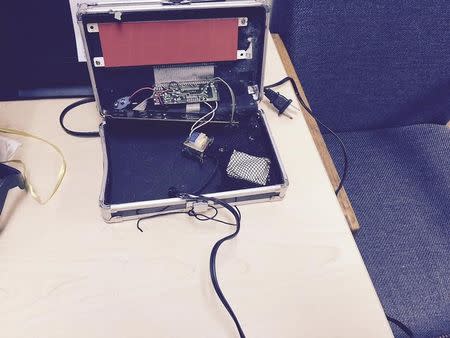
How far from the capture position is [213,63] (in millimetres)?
822

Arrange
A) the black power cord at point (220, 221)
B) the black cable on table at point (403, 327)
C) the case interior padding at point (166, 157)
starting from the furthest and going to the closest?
the black cable on table at point (403, 327) < the case interior padding at point (166, 157) < the black power cord at point (220, 221)

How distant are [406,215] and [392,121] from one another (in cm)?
30

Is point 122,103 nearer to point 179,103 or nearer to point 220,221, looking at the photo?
point 179,103

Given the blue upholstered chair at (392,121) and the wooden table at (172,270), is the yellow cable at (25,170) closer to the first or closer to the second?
the wooden table at (172,270)

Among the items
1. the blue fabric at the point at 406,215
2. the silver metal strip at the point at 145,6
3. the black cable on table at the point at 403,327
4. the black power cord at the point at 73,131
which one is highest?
the silver metal strip at the point at 145,6

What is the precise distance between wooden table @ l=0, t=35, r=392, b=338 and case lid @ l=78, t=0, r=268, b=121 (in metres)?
0.15

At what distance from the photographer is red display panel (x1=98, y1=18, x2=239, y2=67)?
0.74 m

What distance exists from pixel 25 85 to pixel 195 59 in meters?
0.37

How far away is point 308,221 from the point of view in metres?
0.75

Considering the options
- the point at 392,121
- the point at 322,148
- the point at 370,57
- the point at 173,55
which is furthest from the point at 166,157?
the point at 392,121

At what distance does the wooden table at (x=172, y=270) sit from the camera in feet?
2.10

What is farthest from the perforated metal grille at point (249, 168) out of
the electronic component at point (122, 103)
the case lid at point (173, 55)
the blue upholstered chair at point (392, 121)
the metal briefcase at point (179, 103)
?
the blue upholstered chair at point (392, 121)

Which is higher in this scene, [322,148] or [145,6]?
[145,6]

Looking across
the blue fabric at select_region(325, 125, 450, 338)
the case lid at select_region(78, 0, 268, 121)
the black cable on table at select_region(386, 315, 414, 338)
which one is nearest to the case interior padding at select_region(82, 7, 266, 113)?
the case lid at select_region(78, 0, 268, 121)
